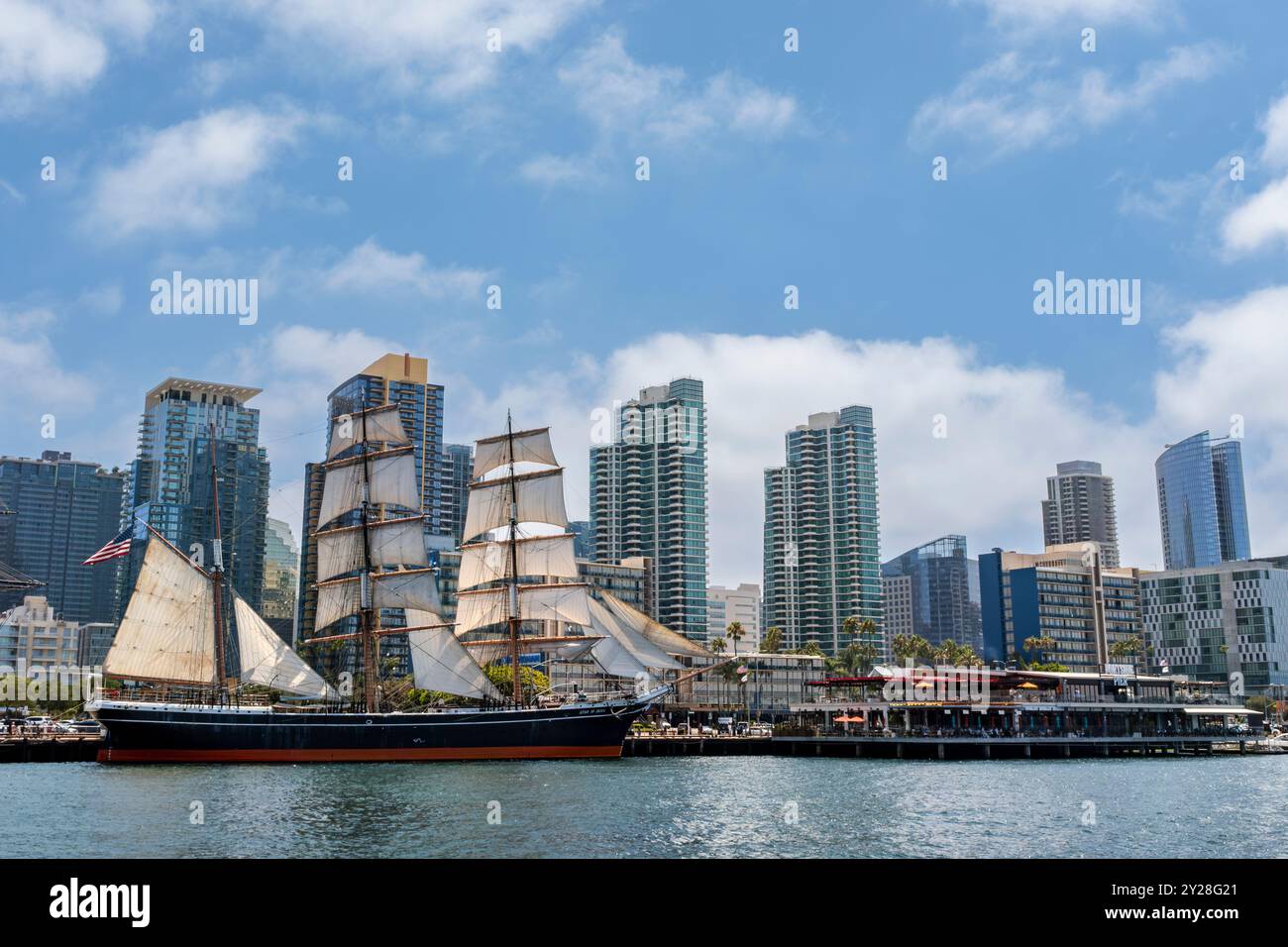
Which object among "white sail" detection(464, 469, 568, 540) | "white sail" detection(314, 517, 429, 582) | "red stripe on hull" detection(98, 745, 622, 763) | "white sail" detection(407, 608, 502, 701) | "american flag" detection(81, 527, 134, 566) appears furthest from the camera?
"white sail" detection(464, 469, 568, 540)

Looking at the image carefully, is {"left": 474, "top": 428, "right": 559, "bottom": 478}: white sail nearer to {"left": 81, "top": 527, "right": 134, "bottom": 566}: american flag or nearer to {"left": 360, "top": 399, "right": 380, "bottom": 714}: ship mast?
{"left": 360, "top": 399, "right": 380, "bottom": 714}: ship mast

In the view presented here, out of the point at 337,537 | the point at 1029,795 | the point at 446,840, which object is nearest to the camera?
the point at 446,840

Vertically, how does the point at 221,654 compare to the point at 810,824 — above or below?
above

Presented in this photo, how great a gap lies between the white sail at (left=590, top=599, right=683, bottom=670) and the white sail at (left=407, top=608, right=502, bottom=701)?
12.6 m

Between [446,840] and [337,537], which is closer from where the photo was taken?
[446,840]

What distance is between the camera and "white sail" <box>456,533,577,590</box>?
11388 cm

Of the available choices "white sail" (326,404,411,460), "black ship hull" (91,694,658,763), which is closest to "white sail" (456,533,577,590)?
"white sail" (326,404,411,460)

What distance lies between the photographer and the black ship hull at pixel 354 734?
89.3m

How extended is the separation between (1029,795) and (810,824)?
22851 mm
